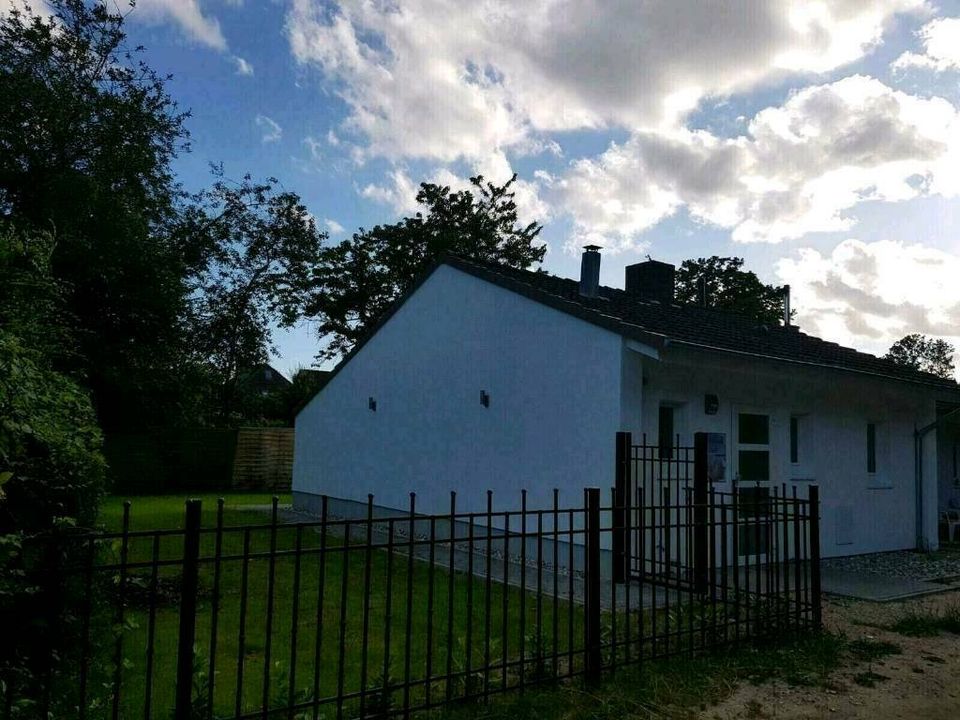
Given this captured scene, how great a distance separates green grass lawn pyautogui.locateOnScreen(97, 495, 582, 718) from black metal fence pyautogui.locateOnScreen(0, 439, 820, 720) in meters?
0.02

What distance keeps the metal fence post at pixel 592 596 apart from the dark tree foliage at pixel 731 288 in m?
32.1

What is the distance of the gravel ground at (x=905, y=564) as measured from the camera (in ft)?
33.9

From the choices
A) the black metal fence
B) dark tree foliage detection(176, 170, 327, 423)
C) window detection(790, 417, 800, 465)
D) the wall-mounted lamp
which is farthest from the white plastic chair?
dark tree foliage detection(176, 170, 327, 423)

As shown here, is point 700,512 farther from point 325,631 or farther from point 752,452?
point 325,631

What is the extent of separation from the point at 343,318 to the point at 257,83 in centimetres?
1837

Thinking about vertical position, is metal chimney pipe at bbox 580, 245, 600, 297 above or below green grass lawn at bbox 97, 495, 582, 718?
above

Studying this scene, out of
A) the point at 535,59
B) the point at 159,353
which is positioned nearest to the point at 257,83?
the point at 535,59

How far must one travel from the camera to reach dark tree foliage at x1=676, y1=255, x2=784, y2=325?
36.2m

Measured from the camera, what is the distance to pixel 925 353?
65500mm

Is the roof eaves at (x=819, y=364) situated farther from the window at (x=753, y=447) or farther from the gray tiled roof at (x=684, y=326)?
the window at (x=753, y=447)

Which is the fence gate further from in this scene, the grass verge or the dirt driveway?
the dirt driveway

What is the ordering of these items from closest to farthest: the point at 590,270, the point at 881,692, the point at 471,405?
the point at 881,692, the point at 471,405, the point at 590,270

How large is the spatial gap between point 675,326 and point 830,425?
3326mm

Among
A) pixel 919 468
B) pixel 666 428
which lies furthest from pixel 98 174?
pixel 919 468
